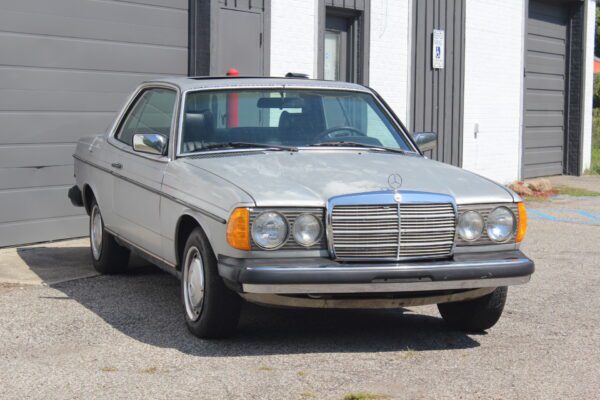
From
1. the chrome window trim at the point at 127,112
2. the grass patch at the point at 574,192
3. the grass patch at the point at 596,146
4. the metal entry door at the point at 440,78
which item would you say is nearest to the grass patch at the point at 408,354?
the chrome window trim at the point at 127,112

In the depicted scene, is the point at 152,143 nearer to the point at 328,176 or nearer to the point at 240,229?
the point at 328,176

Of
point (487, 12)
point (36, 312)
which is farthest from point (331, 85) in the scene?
point (487, 12)

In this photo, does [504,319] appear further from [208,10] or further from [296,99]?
[208,10]

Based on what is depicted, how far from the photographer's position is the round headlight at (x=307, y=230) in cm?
581

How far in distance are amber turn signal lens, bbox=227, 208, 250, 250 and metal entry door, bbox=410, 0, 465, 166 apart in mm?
9330

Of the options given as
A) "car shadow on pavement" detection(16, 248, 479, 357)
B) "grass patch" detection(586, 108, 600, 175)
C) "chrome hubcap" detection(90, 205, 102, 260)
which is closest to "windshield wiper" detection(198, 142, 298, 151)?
"car shadow on pavement" detection(16, 248, 479, 357)

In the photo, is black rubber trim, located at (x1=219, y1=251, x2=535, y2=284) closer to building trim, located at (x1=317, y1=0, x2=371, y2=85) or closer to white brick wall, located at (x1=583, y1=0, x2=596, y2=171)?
building trim, located at (x1=317, y1=0, x2=371, y2=85)

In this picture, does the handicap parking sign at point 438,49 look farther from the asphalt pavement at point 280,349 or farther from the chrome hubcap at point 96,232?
the chrome hubcap at point 96,232

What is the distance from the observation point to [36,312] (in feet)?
23.2

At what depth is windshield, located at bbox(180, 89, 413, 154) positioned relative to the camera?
7.01 metres

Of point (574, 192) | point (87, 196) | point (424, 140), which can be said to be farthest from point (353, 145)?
point (574, 192)

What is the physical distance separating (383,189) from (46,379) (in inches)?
80.9

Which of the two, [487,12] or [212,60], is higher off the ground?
[487,12]

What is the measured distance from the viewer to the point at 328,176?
6.20 metres
